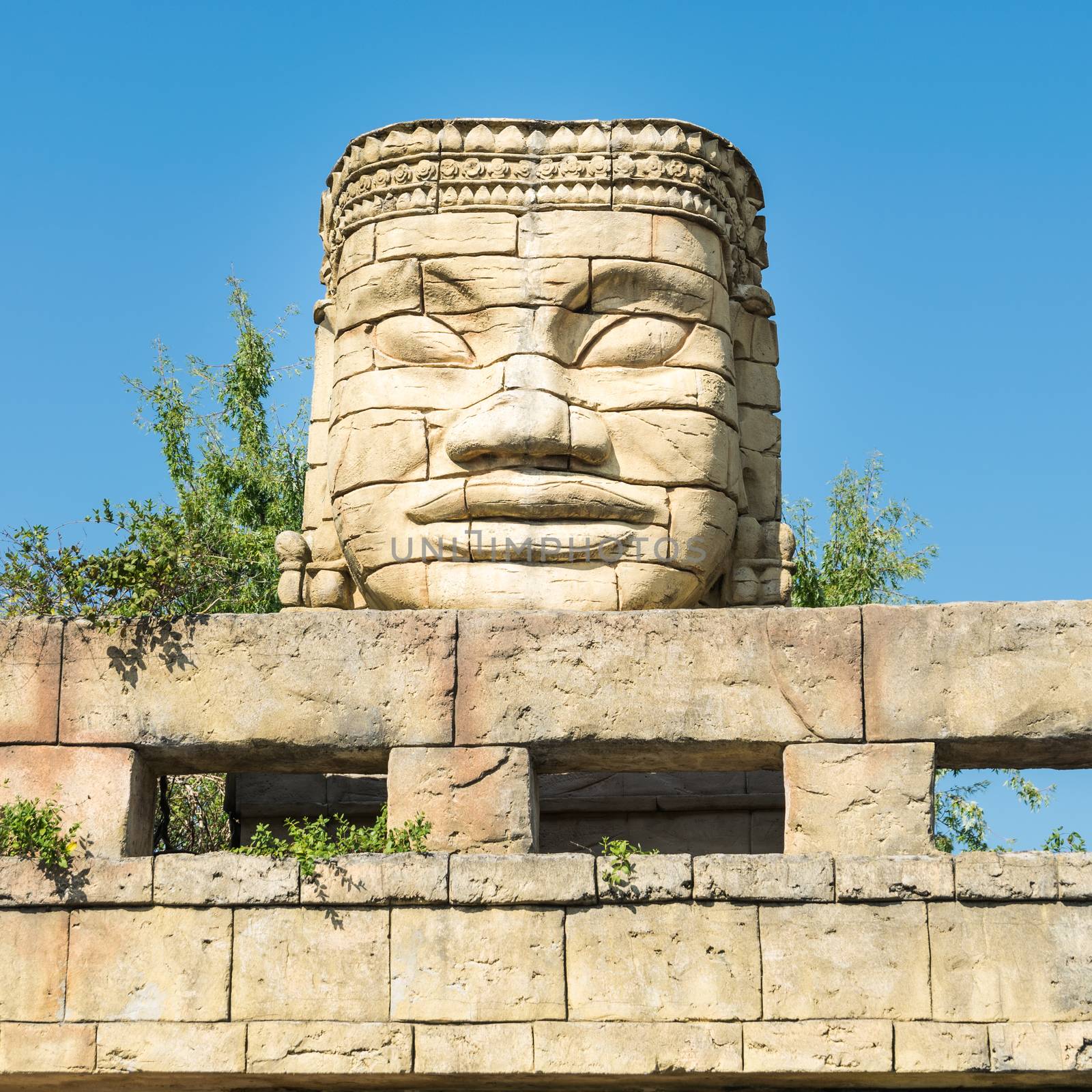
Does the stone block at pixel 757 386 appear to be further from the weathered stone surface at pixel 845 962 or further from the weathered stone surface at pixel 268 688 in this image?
the weathered stone surface at pixel 845 962

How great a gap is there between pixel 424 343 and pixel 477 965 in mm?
3758

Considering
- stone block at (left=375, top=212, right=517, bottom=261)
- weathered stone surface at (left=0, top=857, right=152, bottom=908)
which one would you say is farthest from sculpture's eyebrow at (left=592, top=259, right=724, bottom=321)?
weathered stone surface at (left=0, top=857, right=152, bottom=908)

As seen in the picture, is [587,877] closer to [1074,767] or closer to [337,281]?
[1074,767]

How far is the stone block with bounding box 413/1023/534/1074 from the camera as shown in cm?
871

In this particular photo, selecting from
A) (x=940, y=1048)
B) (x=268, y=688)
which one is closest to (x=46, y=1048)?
(x=268, y=688)

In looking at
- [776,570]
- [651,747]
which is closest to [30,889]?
[651,747]

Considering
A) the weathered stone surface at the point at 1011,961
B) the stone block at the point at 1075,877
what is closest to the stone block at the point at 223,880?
the weathered stone surface at the point at 1011,961

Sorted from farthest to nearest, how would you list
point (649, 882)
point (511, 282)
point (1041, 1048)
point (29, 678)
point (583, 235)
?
1. point (583, 235)
2. point (511, 282)
3. point (29, 678)
4. point (649, 882)
5. point (1041, 1048)

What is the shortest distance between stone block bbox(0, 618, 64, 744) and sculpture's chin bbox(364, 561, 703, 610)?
1947 mm

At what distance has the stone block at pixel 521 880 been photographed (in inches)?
351

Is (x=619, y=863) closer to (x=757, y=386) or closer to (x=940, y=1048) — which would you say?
(x=940, y=1048)

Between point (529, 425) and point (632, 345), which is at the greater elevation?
point (632, 345)

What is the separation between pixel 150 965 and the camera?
899 centimetres

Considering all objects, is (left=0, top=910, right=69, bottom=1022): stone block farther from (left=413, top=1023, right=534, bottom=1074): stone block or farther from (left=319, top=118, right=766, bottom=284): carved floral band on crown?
(left=319, top=118, right=766, bottom=284): carved floral band on crown
